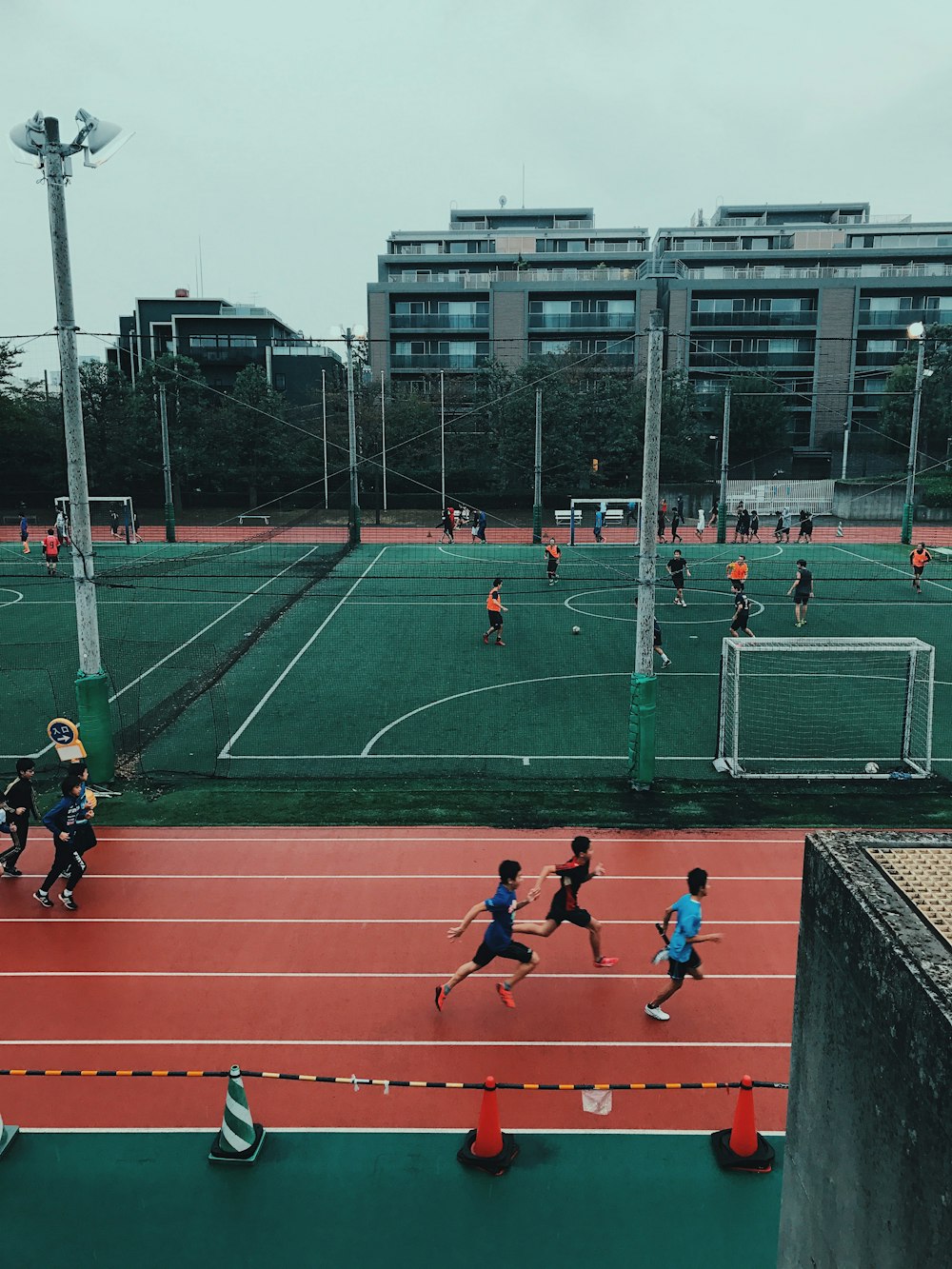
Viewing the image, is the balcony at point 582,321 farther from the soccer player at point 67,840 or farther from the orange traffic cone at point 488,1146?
the orange traffic cone at point 488,1146

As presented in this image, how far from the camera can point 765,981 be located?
9.93m

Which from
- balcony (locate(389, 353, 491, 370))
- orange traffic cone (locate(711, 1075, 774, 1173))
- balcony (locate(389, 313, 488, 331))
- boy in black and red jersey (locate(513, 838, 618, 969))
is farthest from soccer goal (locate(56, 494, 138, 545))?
orange traffic cone (locate(711, 1075, 774, 1173))

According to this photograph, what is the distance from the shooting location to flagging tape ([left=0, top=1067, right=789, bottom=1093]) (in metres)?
7.45

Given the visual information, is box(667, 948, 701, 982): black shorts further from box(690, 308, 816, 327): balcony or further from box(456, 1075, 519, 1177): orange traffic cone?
box(690, 308, 816, 327): balcony

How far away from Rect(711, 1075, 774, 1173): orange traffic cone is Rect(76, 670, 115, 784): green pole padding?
11.1 m

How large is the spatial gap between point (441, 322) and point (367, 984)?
6145cm

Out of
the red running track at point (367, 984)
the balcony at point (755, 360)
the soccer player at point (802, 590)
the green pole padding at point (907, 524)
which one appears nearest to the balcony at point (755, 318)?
the balcony at point (755, 360)

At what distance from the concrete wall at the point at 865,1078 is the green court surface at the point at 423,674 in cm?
1169

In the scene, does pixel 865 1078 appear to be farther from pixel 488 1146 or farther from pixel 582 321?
pixel 582 321

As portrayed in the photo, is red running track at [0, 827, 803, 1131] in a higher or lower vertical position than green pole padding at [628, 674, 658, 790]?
lower

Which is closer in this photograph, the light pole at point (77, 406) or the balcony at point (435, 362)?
the light pole at point (77, 406)

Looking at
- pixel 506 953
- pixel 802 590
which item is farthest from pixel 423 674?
pixel 506 953

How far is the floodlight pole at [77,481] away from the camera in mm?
13414

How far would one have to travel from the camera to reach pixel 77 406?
13969 mm
